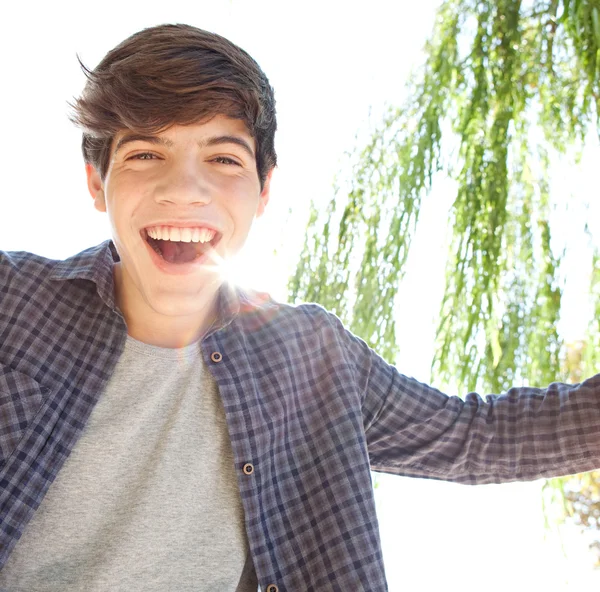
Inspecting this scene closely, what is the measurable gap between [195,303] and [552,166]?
897 millimetres

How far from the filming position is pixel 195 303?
3.72 feet

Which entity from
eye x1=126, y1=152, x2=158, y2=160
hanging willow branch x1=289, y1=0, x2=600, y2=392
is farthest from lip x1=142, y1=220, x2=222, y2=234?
hanging willow branch x1=289, y1=0, x2=600, y2=392

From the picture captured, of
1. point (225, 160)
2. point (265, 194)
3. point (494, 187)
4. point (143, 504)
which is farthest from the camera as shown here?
point (494, 187)

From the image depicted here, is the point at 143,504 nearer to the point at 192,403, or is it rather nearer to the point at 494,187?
the point at 192,403

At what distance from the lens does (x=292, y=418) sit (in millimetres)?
1167

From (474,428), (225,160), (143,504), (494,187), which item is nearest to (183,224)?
(225,160)

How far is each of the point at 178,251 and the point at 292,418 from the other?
0.29m

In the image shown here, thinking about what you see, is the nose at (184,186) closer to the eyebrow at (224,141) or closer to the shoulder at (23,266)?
the eyebrow at (224,141)

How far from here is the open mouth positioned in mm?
1087

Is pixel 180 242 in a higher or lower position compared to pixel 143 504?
higher

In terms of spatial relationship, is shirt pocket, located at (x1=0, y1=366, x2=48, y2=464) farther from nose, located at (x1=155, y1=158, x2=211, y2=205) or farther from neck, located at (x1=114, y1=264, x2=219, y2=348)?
nose, located at (x1=155, y1=158, x2=211, y2=205)

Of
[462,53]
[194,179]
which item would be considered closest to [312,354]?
[194,179]

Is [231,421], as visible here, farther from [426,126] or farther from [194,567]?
[426,126]

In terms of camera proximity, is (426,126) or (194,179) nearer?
(194,179)
